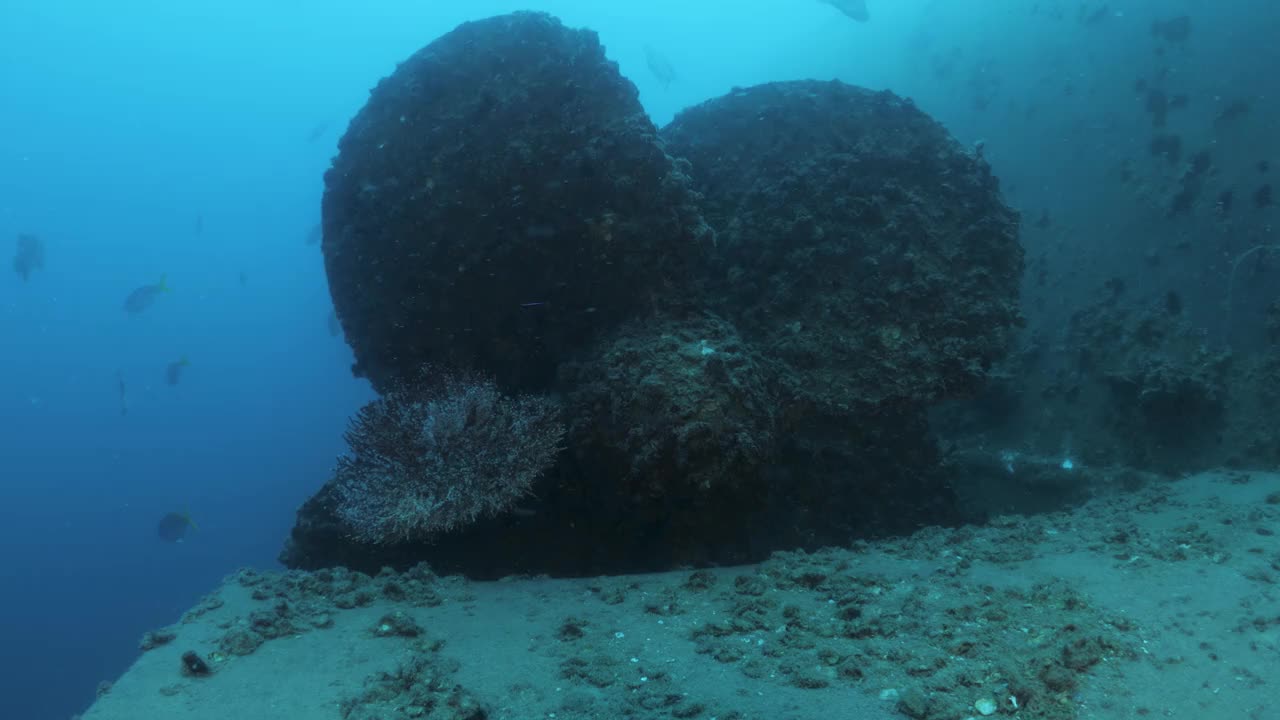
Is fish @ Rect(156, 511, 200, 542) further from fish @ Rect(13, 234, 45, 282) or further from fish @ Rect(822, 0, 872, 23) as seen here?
fish @ Rect(822, 0, 872, 23)

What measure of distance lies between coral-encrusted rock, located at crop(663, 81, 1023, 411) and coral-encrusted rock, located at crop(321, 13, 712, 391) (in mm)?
1110

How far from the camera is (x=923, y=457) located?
7070mm

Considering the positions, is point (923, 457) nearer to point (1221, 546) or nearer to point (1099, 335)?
point (1221, 546)

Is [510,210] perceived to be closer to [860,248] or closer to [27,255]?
[860,248]

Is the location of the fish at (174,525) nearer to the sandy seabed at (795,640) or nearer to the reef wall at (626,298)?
the reef wall at (626,298)

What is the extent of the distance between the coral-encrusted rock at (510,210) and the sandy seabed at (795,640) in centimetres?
247

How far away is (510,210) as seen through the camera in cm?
628

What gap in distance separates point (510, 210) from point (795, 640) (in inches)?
178

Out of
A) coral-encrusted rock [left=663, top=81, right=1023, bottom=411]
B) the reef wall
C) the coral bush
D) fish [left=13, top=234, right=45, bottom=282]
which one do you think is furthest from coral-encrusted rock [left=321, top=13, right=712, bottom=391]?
fish [left=13, top=234, right=45, bottom=282]

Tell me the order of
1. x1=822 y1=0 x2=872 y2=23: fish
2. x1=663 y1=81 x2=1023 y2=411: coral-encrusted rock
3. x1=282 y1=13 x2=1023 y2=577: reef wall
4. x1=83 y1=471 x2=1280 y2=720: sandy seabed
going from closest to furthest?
1. x1=83 y1=471 x2=1280 y2=720: sandy seabed
2. x1=282 y1=13 x2=1023 y2=577: reef wall
3. x1=663 y1=81 x2=1023 y2=411: coral-encrusted rock
4. x1=822 y1=0 x2=872 y2=23: fish

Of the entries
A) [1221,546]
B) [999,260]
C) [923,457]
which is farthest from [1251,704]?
[999,260]

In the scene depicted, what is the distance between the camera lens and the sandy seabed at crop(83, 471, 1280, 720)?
301 centimetres

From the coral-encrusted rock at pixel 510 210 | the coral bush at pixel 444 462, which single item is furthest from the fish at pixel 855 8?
the coral bush at pixel 444 462

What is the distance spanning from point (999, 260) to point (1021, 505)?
3.19 meters
